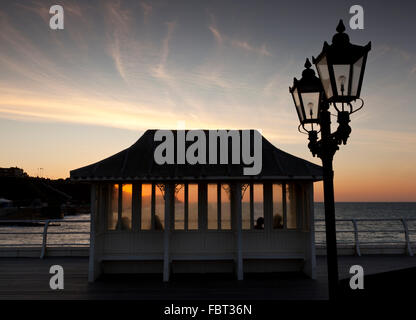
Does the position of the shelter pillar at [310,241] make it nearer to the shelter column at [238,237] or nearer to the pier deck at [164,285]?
the pier deck at [164,285]

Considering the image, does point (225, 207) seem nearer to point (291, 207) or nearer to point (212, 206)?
point (212, 206)

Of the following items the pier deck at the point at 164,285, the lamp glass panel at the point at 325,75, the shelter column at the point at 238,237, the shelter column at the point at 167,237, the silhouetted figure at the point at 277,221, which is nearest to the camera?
the lamp glass panel at the point at 325,75

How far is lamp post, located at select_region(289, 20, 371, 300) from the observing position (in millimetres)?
3318

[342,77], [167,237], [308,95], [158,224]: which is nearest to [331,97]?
[342,77]

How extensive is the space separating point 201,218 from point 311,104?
5.83 meters

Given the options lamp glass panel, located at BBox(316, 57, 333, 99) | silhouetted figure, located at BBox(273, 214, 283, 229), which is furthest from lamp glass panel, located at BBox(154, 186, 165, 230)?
lamp glass panel, located at BBox(316, 57, 333, 99)

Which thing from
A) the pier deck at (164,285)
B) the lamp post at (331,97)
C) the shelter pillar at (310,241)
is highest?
the lamp post at (331,97)

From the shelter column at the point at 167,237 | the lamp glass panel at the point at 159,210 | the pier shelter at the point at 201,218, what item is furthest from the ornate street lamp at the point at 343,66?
the lamp glass panel at the point at 159,210

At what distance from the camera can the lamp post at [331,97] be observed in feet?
10.9

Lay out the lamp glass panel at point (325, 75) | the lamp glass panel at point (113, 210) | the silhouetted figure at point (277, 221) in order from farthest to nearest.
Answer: the silhouetted figure at point (277, 221) < the lamp glass panel at point (113, 210) < the lamp glass panel at point (325, 75)

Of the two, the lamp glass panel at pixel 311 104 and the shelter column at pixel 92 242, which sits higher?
the lamp glass panel at pixel 311 104

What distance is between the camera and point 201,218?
932 centimetres

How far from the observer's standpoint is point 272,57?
508 inches

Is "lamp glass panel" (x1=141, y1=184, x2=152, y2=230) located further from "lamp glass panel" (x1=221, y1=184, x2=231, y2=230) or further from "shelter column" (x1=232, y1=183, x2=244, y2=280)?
"shelter column" (x1=232, y1=183, x2=244, y2=280)
